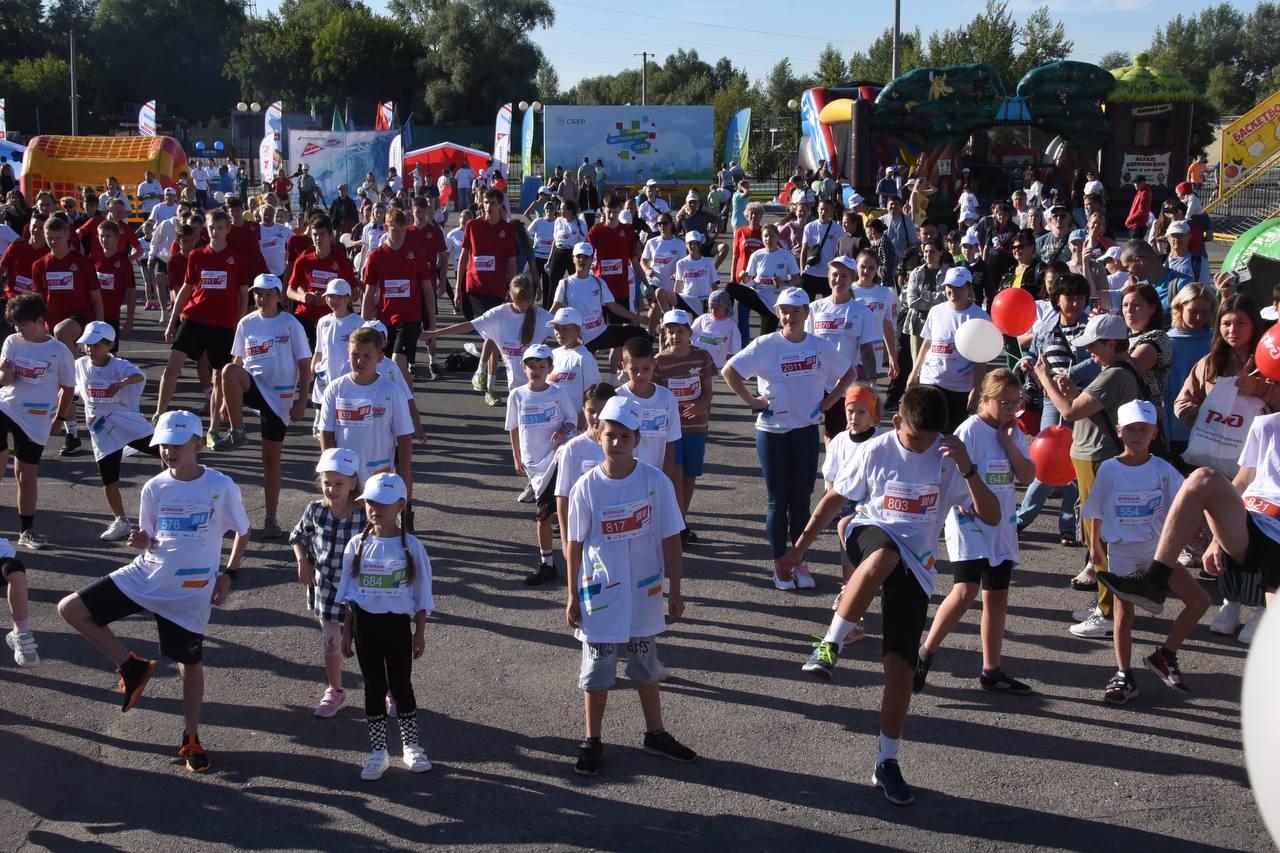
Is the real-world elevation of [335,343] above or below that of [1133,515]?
above

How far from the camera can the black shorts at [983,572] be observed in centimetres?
609

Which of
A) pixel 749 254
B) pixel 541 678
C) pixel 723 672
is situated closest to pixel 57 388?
pixel 541 678

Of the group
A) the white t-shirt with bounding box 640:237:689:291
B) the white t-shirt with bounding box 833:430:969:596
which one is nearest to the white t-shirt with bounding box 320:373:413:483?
the white t-shirt with bounding box 833:430:969:596

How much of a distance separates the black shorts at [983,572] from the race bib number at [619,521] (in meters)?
1.77

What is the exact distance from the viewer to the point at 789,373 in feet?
25.3

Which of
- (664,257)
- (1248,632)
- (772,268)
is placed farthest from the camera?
(664,257)

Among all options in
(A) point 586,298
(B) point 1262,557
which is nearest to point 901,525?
(B) point 1262,557

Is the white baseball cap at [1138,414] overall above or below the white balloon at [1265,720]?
above

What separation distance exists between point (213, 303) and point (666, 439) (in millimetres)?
5276

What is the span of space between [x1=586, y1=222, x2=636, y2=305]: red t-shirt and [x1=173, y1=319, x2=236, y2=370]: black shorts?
4.63 metres

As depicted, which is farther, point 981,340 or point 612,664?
point 981,340

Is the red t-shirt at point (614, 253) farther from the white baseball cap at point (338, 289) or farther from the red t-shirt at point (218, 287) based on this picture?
the white baseball cap at point (338, 289)

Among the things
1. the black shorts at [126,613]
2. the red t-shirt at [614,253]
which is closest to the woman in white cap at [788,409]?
the black shorts at [126,613]

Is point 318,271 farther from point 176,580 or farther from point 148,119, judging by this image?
point 148,119
